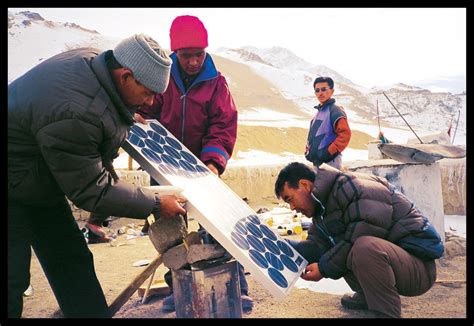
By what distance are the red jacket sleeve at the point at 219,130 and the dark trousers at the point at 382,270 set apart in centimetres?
138

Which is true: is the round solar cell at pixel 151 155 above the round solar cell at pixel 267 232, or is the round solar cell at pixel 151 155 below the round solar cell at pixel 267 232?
above

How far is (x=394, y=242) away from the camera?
3096mm

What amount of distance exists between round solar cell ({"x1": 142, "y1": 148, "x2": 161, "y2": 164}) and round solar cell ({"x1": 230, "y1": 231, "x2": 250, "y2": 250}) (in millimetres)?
799

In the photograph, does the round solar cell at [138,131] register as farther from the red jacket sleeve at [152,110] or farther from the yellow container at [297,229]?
the yellow container at [297,229]

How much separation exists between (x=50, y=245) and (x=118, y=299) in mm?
802

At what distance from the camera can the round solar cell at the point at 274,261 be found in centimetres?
306

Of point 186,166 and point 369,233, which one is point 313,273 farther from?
point 186,166

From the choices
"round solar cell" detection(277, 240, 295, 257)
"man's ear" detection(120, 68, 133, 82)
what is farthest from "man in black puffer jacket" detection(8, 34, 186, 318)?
"round solar cell" detection(277, 240, 295, 257)

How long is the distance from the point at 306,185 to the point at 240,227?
57 centimetres

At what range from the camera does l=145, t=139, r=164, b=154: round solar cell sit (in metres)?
3.35

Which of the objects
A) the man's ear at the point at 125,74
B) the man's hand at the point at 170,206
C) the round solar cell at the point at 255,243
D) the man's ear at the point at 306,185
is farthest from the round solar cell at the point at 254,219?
the man's ear at the point at 125,74

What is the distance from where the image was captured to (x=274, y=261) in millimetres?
3111

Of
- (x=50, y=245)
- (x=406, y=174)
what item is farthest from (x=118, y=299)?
(x=406, y=174)
